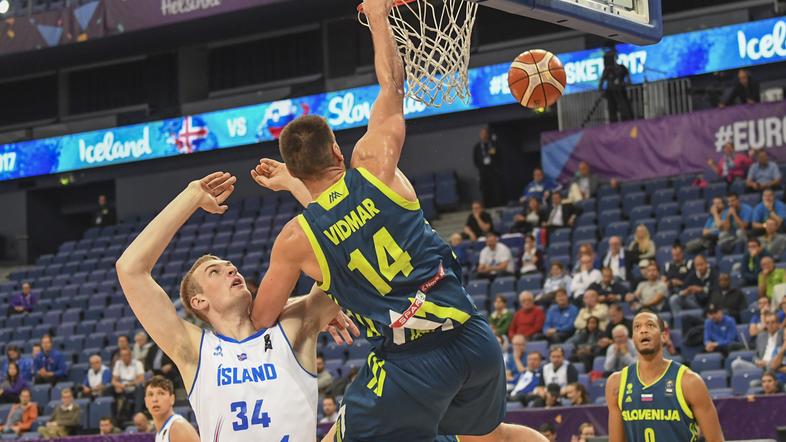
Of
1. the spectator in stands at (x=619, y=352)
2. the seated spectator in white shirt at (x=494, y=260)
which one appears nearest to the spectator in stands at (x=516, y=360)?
the spectator in stands at (x=619, y=352)

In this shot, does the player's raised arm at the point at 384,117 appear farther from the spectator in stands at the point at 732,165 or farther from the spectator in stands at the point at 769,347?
the spectator in stands at the point at 732,165

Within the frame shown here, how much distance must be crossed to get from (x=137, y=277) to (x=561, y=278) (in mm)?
10579

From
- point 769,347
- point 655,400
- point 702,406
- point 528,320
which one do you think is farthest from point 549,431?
point 702,406

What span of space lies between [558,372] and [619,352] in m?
0.70

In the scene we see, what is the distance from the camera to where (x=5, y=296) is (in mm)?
21891

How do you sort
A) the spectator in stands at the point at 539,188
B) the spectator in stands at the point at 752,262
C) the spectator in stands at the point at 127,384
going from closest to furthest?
the spectator in stands at the point at 752,262 → the spectator in stands at the point at 127,384 → the spectator in stands at the point at 539,188

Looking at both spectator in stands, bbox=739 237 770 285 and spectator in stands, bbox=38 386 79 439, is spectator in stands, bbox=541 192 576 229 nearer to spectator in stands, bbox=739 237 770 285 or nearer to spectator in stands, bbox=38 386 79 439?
spectator in stands, bbox=739 237 770 285

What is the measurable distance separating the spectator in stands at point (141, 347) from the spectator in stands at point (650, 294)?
288 inches

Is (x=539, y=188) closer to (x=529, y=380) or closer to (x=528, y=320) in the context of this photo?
(x=528, y=320)

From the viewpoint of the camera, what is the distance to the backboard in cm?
577

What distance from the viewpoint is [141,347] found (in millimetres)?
16578

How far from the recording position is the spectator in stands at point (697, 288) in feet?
42.3

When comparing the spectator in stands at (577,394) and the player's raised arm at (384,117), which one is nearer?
the player's raised arm at (384,117)

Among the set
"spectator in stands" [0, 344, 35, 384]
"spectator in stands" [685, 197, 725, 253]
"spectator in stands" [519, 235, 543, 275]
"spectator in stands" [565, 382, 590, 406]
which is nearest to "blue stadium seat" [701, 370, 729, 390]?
"spectator in stands" [565, 382, 590, 406]
